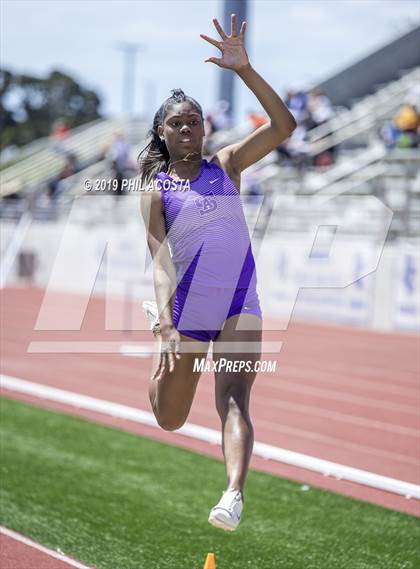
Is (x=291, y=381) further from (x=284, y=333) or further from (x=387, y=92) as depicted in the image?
(x=387, y=92)

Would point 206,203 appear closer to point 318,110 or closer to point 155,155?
point 155,155

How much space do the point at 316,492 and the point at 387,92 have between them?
19227mm

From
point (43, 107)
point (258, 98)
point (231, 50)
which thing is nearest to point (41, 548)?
point (258, 98)

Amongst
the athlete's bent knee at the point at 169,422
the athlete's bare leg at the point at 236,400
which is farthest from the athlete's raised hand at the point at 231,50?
the athlete's bent knee at the point at 169,422

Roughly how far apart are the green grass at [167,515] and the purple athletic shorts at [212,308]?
4.99 feet

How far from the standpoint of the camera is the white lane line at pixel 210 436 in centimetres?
668

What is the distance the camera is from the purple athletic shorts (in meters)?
4.07

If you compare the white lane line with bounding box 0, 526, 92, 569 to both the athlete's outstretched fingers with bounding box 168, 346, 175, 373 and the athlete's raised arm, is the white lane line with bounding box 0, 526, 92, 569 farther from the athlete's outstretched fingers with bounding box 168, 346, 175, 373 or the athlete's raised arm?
the athlete's raised arm

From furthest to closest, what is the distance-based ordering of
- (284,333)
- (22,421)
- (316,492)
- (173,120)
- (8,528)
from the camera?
1. (284,333)
2. (22,421)
3. (316,492)
4. (8,528)
5. (173,120)

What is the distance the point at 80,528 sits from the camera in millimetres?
5582

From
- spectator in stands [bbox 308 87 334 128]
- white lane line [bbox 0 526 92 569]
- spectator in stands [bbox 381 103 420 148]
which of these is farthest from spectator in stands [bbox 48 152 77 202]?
white lane line [bbox 0 526 92 569]

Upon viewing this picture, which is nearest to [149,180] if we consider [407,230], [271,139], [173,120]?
[173,120]

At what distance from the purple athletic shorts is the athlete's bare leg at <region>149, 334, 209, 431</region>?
0.15ft

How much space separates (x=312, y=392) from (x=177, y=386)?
21.6 feet
